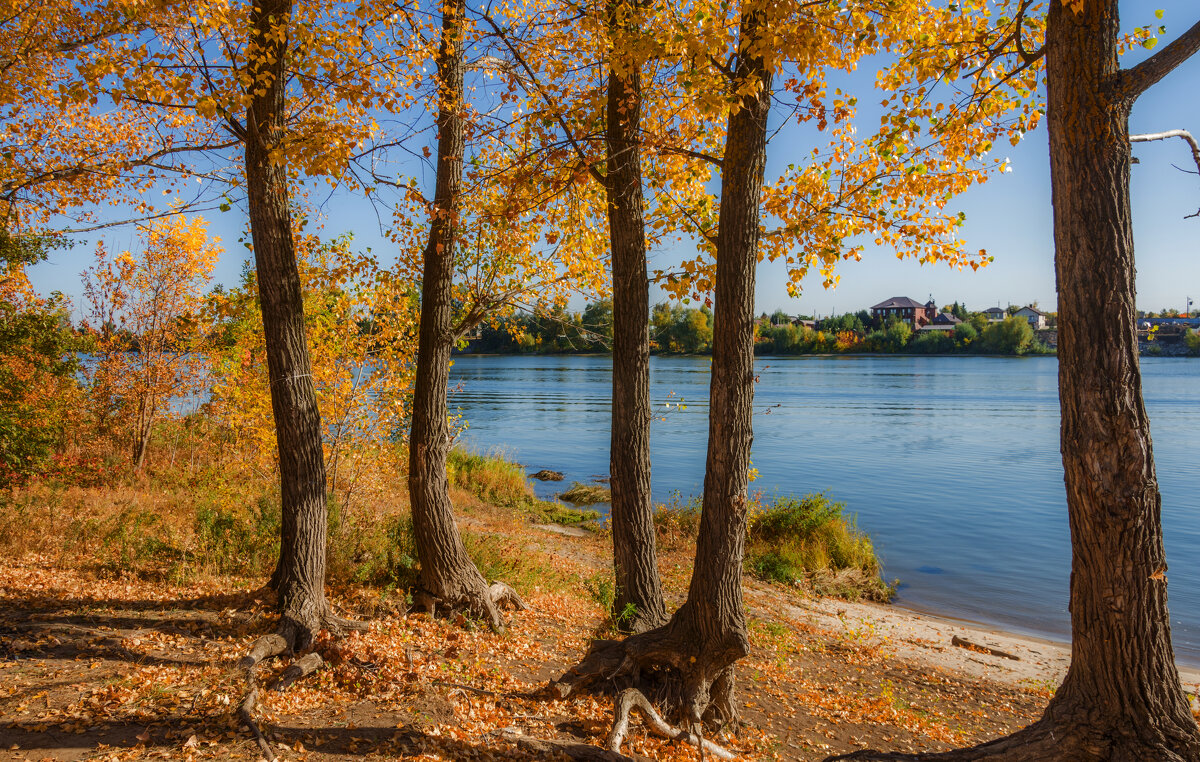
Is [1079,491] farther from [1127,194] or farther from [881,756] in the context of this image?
[881,756]

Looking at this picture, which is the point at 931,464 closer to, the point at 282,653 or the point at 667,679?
the point at 667,679

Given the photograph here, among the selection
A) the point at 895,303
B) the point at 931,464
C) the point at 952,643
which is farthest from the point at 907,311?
the point at 952,643

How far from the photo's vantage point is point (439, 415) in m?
6.87

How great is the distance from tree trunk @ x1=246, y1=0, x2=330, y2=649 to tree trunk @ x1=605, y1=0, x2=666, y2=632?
2.62 m

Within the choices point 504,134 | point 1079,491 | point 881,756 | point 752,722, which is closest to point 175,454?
point 504,134

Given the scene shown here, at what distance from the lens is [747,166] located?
A: 4922mm

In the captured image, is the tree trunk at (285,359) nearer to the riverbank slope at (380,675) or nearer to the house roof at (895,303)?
the riverbank slope at (380,675)

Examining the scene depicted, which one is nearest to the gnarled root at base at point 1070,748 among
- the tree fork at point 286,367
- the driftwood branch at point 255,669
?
the driftwood branch at point 255,669

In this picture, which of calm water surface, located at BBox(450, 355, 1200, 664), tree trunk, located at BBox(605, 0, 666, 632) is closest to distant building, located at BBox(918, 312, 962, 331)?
calm water surface, located at BBox(450, 355, 1200, 664)

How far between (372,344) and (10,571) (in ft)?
17.4

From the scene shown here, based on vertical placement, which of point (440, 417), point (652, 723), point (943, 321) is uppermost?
point (943, 321)

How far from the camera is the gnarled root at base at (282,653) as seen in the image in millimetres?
4251

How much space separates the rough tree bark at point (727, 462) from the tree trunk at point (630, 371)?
1.05 meters

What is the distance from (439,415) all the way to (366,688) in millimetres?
2667
